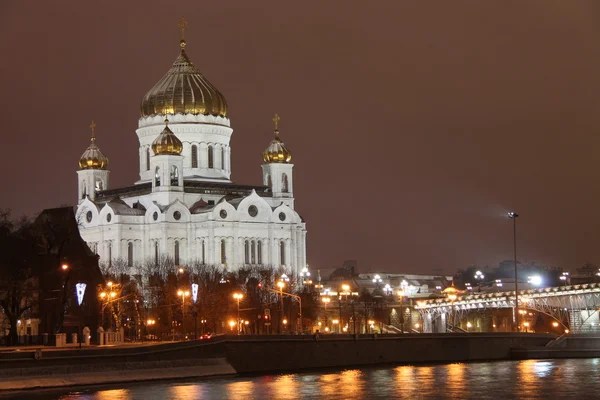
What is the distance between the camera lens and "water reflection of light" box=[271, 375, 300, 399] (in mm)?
81562

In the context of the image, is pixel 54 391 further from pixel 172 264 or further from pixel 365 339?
pixel 172 264

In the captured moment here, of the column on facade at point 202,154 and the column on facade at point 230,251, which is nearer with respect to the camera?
the column on facade at point 230,251

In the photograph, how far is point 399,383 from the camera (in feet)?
291

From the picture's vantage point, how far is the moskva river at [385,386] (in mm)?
80750

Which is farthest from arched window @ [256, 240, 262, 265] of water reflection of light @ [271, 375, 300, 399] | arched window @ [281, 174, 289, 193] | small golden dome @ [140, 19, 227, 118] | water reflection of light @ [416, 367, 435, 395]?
water reflection of light @ [271, 375, 300, 399]

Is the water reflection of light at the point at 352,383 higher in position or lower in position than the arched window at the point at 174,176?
lower

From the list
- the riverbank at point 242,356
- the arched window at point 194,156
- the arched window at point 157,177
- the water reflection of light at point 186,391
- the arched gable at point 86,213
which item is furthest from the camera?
the arched window at point 194,156

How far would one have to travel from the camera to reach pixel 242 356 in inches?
3858

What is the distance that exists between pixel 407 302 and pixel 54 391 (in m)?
105

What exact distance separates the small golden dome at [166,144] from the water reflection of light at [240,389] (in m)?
74.7

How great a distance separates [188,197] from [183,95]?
10733 millimetres

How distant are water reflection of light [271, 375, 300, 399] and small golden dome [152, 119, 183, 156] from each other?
69.9 metres

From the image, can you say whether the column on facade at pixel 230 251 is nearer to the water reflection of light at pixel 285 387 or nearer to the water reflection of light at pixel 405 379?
the water reflection of light at pixel 405 379

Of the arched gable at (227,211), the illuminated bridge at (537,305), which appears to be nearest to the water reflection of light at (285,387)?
the illuminated bridge at (537,305)
